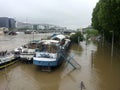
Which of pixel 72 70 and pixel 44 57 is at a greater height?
pixel 44 57

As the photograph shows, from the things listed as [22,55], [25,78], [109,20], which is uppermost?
[109,20]

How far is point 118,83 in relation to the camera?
13477mm

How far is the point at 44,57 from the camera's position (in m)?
17.0

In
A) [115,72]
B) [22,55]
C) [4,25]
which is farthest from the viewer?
[4,25]

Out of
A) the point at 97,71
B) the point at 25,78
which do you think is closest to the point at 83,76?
the point at 97,71

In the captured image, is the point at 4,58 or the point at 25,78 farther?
the point at 4,58

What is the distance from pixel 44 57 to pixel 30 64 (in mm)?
3906

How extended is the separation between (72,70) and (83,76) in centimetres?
212

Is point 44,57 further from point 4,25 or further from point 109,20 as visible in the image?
point 4,25

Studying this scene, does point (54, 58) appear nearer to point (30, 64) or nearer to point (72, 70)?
point (72, 70)

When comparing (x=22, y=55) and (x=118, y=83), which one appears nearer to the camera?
(x=118, y=83)

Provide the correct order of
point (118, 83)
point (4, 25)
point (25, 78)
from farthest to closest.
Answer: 1. point (4, 25)
2. point (25, 78)
3. point (118, 83)

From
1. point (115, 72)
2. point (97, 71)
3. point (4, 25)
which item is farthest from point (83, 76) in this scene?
point (4, 25)

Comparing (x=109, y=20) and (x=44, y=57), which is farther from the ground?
(x=109, y=20)
